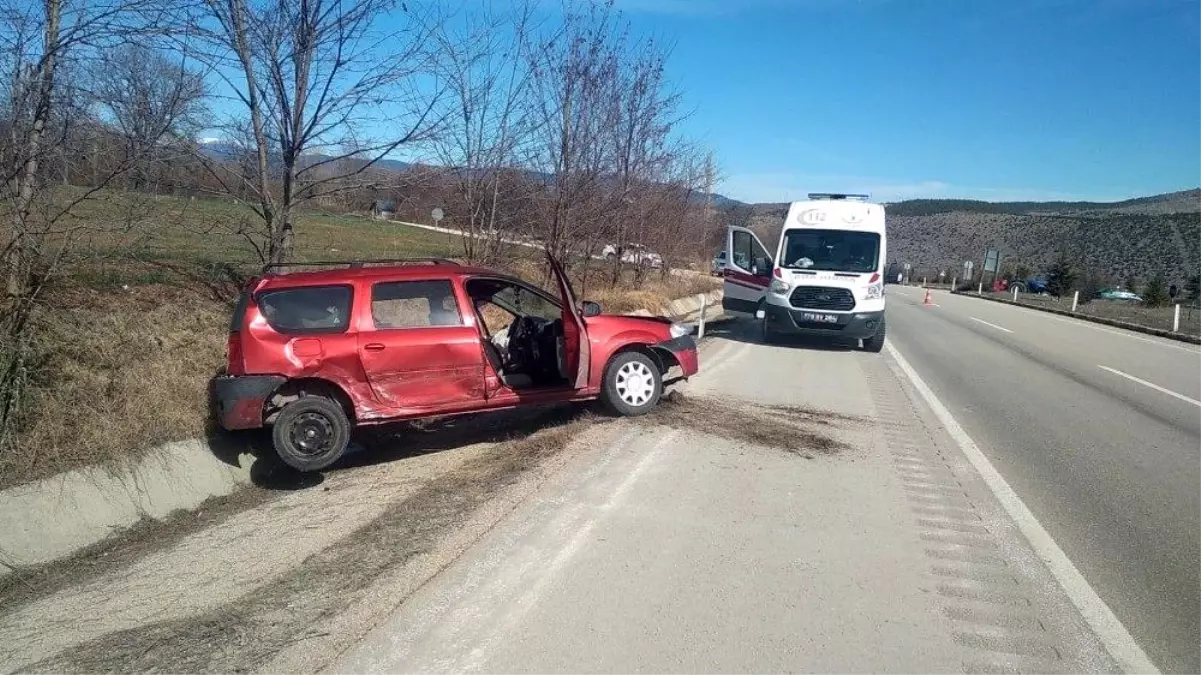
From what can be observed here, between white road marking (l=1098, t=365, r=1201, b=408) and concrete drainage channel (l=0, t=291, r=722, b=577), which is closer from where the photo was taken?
concrete drainage channel (l=0, t=291, r=722, b=577)

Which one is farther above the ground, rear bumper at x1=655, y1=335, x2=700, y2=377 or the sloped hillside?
the sloped hillside

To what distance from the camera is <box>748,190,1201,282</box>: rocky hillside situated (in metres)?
87.5

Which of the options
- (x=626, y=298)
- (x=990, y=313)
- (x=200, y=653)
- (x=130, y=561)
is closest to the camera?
(x=200, y=653)

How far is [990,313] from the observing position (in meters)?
30.5

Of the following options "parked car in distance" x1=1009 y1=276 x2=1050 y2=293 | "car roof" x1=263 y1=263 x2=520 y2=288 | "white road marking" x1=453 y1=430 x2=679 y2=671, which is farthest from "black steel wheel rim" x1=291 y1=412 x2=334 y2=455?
"parked car in distance" x1=1009 y1=276 x2=1050 y2=293

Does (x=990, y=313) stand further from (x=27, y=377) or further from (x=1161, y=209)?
(x=1161, y=209)

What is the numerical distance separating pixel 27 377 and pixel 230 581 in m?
2.69

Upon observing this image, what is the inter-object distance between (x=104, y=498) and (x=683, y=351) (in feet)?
17.6

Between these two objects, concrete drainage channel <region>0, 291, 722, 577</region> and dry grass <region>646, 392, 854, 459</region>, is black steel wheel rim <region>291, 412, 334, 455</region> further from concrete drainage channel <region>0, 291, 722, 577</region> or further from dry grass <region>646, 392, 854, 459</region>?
dry grass <region>646, 392, 854, 459</region>

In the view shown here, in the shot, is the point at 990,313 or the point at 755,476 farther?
the point at 990,313

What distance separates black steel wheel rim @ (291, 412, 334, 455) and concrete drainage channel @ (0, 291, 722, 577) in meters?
0.79

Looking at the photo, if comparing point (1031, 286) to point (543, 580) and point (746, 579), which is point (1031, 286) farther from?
point (543, 580)

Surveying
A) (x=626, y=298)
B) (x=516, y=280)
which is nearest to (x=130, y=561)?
(x=516, y=280)

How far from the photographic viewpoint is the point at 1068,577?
15.4 feet
